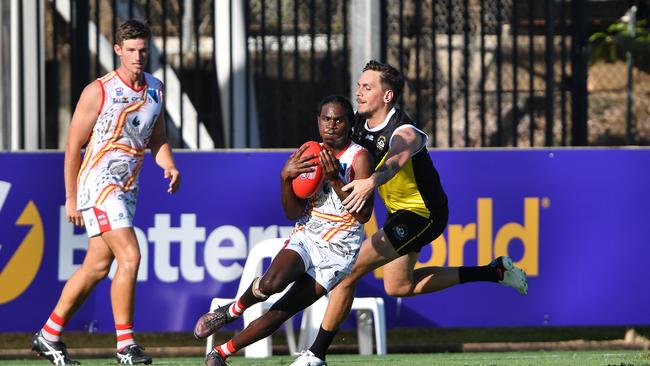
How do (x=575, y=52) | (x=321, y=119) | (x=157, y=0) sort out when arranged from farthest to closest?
(x=157, y=0) < (x=575, y=52) < (x=321, y=119)

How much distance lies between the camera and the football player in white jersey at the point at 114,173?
7484mm

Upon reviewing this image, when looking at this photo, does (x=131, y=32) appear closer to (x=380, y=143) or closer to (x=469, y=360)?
(x=380, y=143)

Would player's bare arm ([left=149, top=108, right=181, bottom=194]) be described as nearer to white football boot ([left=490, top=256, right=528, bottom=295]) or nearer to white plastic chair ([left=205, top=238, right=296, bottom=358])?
white plastic chair ([left=205, top=238, right=296, bottom=358])

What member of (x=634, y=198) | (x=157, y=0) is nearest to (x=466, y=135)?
(x=634, y=198)

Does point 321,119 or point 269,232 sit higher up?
point 321,119

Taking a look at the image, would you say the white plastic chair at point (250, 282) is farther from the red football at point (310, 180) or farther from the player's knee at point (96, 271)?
the red football at point (310, 180)

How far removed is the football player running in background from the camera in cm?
718

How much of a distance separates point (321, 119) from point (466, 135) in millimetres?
4419

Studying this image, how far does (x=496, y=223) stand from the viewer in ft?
31.2

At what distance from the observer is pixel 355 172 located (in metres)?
6.71

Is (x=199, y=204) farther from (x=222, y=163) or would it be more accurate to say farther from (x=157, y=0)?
(x=157, y=0)

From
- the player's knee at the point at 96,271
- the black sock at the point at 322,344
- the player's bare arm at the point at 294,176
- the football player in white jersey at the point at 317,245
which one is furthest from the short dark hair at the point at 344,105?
the player's knee at the point at 96,271

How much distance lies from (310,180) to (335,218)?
0.27m

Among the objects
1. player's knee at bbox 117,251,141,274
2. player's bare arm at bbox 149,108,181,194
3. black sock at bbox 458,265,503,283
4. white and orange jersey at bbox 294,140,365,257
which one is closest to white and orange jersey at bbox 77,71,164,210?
player's bare arm at bbox 149,108,181,194
